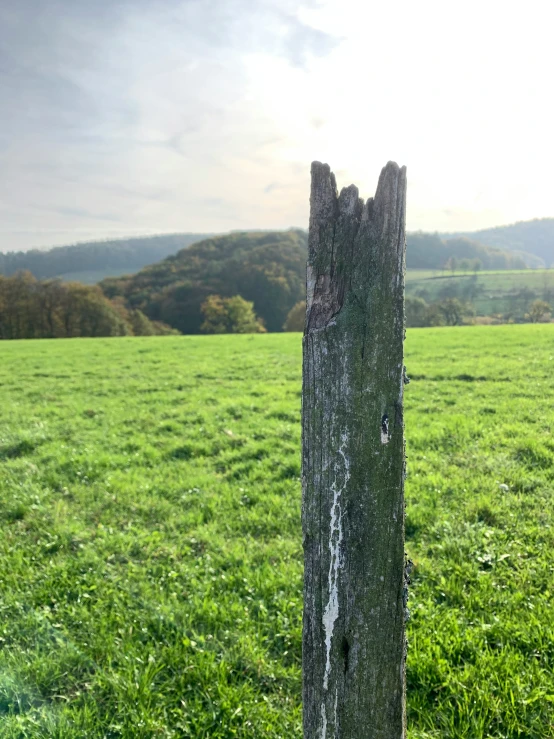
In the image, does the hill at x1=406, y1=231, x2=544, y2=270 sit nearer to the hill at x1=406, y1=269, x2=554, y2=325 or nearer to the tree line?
the hill at x1=406, y1=269, x2=554, y2=325

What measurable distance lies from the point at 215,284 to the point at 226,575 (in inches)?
3518

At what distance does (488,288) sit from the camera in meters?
99.4

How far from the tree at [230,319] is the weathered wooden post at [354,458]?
234 ft

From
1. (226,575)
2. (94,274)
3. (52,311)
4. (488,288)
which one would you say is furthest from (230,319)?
(94,274)

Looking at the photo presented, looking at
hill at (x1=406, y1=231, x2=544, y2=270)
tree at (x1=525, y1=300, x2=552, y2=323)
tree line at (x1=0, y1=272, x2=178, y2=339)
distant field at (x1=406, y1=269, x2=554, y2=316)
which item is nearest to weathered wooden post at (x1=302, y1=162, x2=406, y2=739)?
tree line at (x1=0, y1=272, x2=178, y2=339)

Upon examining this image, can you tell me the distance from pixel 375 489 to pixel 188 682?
266cm

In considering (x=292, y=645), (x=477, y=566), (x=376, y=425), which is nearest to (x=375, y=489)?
(x=376, y=425)

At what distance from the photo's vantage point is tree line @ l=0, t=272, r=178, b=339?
189ft

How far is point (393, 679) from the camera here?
1.90m

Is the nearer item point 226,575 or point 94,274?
point 226,575

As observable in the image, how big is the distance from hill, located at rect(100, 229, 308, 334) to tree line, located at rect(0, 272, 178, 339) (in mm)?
20683

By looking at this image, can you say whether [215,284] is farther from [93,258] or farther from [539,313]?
[93,258]

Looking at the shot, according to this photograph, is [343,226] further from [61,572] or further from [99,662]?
[61,572]

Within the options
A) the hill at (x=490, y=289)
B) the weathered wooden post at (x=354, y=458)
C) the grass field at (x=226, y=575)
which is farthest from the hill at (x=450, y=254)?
the weathered wooden post at (x=354, y=458)
